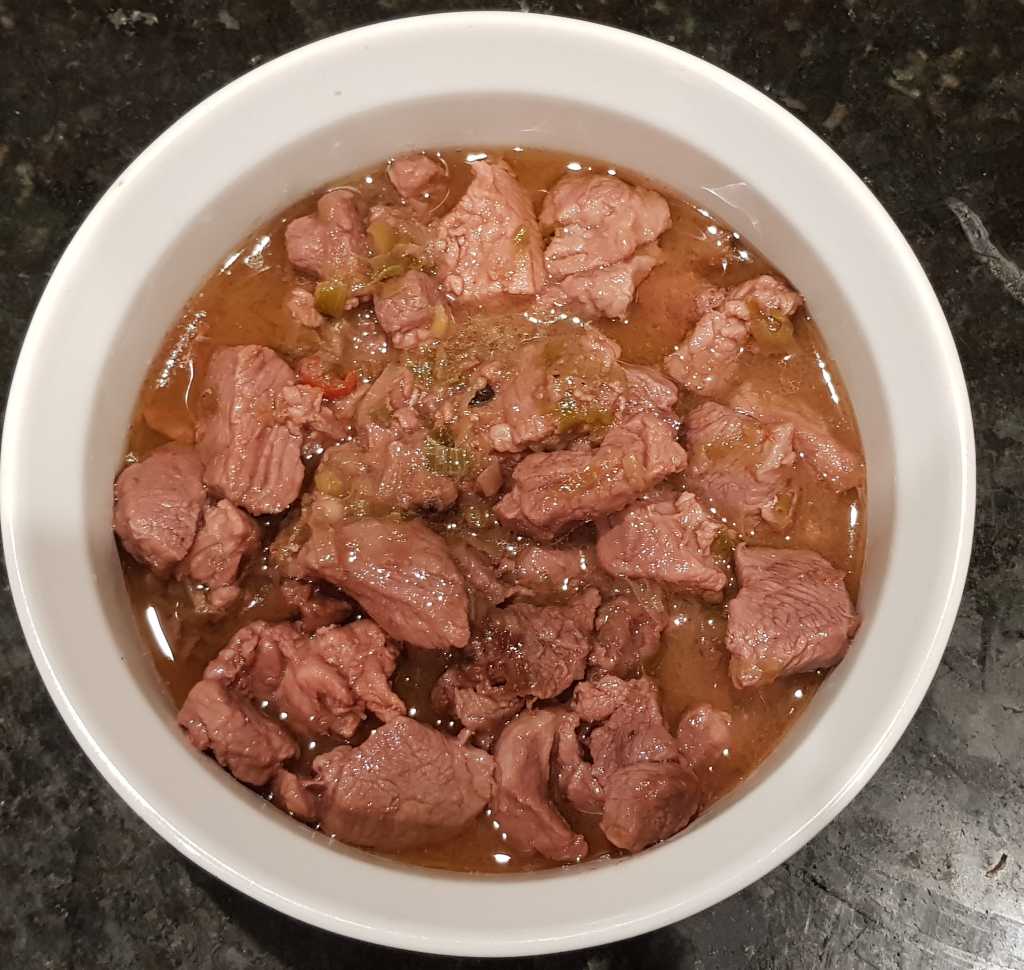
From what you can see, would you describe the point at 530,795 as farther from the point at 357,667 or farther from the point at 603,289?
the point at 603,289

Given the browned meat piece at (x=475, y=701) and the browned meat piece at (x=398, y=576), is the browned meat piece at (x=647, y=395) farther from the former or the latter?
the browned meat piece at (x=475, y=701)

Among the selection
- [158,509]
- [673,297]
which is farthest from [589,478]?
[158,509]

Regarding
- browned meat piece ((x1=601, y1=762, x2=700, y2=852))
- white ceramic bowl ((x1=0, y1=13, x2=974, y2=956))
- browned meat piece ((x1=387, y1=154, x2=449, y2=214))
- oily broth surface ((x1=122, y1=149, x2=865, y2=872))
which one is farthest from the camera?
browned meat piece ((x1=387, y1=154, x2=449, y2=214))

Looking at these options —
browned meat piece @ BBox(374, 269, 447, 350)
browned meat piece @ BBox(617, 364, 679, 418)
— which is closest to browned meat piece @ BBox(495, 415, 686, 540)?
browned meat piece @ BBox(617, 364, 679, 418)

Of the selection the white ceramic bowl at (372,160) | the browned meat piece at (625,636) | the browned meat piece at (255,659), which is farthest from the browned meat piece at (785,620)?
the browned meat piece at (255,659)

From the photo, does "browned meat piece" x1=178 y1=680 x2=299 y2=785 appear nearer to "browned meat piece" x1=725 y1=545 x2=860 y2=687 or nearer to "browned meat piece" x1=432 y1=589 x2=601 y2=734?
"browned meat piece" x1=432 y1=589 x2=601 y2=734

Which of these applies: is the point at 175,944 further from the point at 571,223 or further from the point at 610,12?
the point at 610,12

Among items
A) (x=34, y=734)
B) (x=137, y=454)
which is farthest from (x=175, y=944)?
(x=137, y=454)
